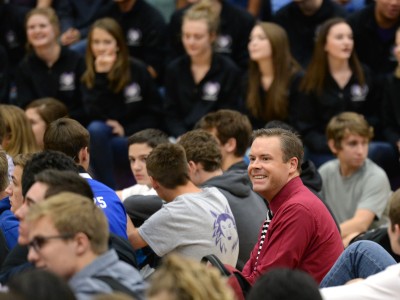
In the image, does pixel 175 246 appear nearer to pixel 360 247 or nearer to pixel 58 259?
pixel 360 247

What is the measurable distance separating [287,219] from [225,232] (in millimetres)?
517

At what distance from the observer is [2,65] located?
9.25 metres

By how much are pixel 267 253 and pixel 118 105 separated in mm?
4013

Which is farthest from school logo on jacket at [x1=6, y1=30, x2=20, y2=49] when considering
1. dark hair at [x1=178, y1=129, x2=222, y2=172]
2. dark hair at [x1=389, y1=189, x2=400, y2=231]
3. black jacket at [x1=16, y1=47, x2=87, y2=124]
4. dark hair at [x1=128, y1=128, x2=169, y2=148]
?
dark hair at [x1=389, y1=189, x2=400, y2=231]

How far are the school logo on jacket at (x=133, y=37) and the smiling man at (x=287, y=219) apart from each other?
406 centimetres

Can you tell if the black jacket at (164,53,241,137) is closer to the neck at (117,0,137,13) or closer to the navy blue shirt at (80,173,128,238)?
the neck at (117,0,137,13)

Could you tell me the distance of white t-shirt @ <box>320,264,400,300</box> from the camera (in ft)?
13.9

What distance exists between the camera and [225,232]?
17.8 ft

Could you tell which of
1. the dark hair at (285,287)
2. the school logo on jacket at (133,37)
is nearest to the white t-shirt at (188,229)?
the dark hair at (285,287)

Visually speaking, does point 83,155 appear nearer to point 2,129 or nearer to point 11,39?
point 2,129

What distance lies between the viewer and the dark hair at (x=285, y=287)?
3.46 metres

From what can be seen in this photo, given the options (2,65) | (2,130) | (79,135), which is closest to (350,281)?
(79,135)

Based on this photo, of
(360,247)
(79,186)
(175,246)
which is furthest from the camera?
(175,246)

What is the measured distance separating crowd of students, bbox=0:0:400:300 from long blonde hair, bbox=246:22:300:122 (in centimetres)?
1
